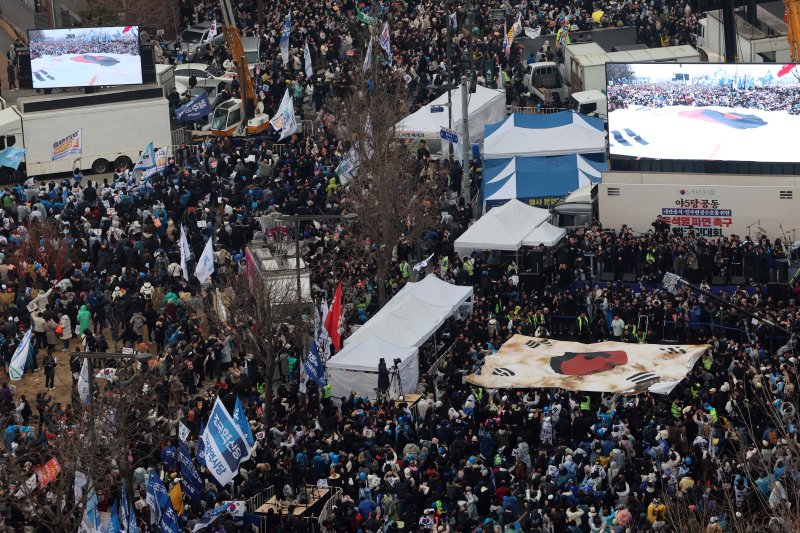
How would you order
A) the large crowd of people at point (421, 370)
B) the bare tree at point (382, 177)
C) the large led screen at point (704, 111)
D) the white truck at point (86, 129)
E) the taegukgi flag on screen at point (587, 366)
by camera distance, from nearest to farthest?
the large crowd of people at point (421, 370)
the taegukgi flag on screen at point (587, 366)
the bare tree at point (382, 177)
the large led screen at point (704, 111)
the white truck at point (86, 129)

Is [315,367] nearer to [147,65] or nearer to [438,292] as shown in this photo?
[438,292]

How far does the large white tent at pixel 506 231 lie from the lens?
4519 cm

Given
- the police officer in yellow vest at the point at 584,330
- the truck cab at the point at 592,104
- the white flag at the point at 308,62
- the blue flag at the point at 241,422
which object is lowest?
the police officer in yellow vest at the point at 584,330

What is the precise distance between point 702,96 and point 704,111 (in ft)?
1.33

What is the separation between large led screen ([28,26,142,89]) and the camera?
6128 centimetres

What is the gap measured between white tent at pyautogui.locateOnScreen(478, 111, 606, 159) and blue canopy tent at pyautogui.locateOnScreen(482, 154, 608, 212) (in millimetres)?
224

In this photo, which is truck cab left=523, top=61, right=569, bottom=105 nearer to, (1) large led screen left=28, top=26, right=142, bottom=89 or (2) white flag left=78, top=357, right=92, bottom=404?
(1) large led screen left=28, top=26, right=142, bottom=89

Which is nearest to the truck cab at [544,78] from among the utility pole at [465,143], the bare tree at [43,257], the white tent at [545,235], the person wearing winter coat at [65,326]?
the utility pole at [465,143]

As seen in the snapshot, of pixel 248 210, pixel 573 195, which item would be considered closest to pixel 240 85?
pixel 248 210

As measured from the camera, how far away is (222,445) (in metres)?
32.3

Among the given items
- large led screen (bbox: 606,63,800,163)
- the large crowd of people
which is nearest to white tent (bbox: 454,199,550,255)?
the large crowd of people

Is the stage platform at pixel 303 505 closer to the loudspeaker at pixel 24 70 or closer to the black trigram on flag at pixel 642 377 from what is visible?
the black trigram on flag at pixel 642 377

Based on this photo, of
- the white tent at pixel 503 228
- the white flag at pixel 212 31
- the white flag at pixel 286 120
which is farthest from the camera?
the white flag at pixel 212 31

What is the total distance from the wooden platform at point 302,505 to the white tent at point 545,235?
45.5 feet
